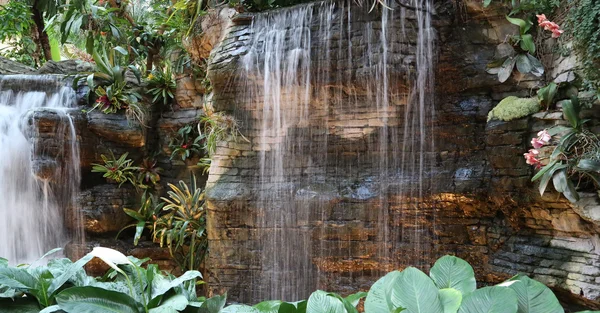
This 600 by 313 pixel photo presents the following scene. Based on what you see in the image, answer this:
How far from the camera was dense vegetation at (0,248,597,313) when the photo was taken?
1.27 m

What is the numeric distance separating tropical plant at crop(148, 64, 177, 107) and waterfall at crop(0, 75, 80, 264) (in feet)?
3.92

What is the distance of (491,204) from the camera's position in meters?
4.41

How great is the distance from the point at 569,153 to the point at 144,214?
526 centimetres

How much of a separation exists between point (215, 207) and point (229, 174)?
0.41 meters

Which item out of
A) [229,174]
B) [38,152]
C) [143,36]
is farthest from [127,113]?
[229,174]

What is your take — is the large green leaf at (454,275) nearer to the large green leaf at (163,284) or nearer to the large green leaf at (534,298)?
the large green leaf at (534,298)

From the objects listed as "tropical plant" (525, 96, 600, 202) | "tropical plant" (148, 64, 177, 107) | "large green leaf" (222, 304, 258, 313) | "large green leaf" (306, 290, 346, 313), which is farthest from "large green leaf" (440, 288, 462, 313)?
"tropical plant" (148, 64, 177, 107)

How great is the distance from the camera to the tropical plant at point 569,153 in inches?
140

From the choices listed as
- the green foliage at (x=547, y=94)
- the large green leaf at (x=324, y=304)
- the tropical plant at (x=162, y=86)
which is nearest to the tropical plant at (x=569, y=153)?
the green foliage at (x=547, y=94)

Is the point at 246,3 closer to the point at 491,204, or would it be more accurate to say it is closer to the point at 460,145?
the point at 460,145

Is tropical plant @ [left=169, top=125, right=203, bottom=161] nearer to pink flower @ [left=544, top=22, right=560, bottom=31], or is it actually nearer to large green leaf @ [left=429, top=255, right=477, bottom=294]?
pink flower @ [left=544, top=22, right=560, bottom=31]

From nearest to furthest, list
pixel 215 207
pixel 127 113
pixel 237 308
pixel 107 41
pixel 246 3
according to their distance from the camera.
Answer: pixel 237 308, pixel 215 207, pixel 246 3, pixel 127 113, pixel 107 41

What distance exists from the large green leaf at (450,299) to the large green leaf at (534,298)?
16cm

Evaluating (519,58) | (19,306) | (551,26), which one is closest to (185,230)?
(519,58)
